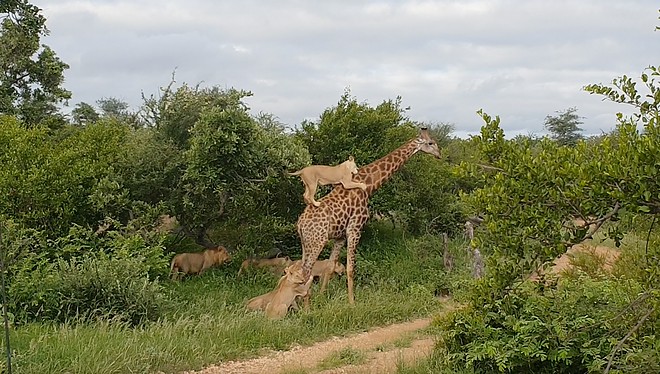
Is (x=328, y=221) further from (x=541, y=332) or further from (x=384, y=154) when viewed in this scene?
(x=541, y=332)

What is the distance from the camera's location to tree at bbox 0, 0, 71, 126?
14.2 metres

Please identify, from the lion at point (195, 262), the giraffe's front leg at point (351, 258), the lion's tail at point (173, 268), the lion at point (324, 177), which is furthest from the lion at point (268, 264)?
the lion at point (324, 177)

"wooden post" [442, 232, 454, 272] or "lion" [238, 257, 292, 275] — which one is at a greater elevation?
"lion" [238, 257, 292, 275]

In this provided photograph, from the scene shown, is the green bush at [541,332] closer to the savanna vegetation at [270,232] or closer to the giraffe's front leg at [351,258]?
the savanna vegetation at [270,232]

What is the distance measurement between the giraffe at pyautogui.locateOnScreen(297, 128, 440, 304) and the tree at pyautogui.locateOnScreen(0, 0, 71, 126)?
7.87m

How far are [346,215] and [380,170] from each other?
3.01 ft

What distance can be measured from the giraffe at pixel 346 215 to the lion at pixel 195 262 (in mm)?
2076

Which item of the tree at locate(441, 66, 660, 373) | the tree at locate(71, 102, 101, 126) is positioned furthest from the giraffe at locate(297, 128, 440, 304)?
the tree at locate(71, 102, 101, 126)

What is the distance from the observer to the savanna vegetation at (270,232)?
3.31 m

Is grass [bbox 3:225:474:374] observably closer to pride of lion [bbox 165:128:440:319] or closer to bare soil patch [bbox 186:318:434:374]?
bare soil patch [bbox 186:318:434:374]

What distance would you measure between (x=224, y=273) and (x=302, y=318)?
288 centimetres

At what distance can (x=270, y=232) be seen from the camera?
10.7 m

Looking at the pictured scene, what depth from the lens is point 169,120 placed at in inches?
418

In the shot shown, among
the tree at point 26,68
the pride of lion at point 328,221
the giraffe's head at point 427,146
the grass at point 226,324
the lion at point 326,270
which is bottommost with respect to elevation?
the grass at point 226,324
